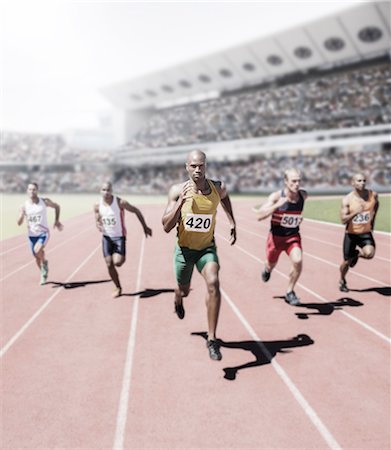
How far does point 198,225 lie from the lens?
4.37 meters

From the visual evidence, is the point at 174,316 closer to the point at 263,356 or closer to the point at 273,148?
the point at 263,356

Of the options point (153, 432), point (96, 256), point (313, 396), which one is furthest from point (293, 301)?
point (96, 256)

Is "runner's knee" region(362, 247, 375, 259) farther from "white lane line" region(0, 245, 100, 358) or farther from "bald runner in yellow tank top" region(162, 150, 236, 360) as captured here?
"white lane line" region(0, 245, 100, 358)

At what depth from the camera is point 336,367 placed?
13.9 ft

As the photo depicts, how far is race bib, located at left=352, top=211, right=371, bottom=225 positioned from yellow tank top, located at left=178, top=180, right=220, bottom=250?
3267 millimetres

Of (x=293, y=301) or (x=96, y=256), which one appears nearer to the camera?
(x=293, y=301)

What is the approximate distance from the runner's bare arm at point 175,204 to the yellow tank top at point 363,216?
3584 mm

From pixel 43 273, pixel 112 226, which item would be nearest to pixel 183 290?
pixel 112 226

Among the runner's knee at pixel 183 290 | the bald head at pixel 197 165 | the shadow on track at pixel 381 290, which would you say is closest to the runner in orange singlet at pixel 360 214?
the shadow on track at pixel 381 290

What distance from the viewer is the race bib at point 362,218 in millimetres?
6543

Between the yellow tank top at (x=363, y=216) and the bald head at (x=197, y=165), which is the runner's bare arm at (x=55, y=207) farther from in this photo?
the yellow tank top at (x=363, y=216)

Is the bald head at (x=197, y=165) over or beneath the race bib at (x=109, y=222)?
over

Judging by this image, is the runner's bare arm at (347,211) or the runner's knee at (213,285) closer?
the runner's knee at (213,285)

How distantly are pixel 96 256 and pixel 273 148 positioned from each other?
33.0 m
